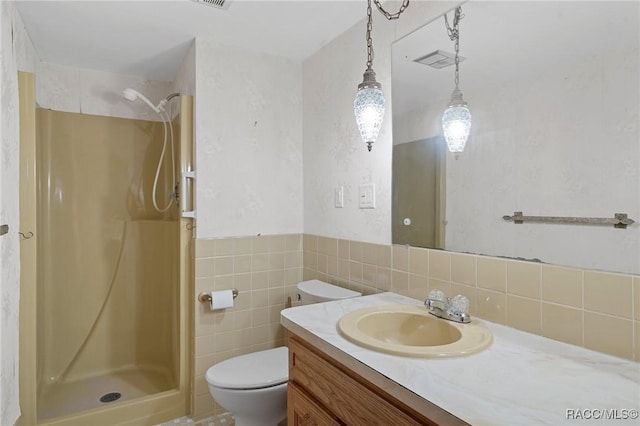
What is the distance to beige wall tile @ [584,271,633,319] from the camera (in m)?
0.89

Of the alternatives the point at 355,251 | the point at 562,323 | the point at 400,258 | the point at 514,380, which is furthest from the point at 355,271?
the point at 514,380

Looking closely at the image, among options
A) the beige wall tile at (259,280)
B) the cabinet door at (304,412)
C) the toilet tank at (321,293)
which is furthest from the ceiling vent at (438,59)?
the beige wall tile at (259,280)

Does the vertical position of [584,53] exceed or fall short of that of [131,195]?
it exceeds it

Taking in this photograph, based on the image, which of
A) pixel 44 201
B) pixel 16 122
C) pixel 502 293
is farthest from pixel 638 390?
pixel 44 201

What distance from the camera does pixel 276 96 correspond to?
2.22m

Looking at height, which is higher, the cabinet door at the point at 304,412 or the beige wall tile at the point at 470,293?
the beige wall tile at the point at 470,293

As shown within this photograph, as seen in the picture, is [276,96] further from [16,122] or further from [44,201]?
[44,201]

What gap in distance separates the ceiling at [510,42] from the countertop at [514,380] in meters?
0.79

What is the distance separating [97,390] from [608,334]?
2.68 m

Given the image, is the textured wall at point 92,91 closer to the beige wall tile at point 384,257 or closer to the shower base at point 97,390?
the shower base at point 97,390

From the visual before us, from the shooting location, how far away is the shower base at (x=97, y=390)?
2.04 meters

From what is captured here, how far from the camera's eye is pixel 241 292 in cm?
209

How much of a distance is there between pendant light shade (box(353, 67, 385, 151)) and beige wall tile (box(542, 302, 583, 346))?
831mm

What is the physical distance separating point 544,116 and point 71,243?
2.79 metres
